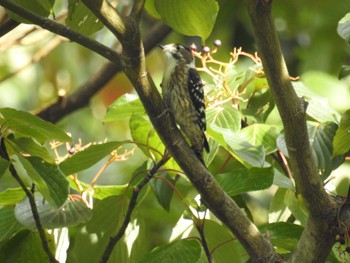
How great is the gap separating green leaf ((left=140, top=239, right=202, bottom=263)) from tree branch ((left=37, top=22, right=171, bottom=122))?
5.52ft

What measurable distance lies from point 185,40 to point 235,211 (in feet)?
10.9

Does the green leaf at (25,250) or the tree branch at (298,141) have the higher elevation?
the tree branch at (298,141)

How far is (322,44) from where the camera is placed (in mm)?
5027

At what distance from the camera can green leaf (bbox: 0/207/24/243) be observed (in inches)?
111

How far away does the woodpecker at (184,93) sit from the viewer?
3580 millimetres

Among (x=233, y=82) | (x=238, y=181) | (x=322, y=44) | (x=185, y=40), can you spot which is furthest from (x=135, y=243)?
(x=185, y=40)

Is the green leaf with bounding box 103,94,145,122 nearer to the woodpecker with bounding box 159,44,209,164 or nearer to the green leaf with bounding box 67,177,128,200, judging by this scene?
the green leaf with bounding box 67,177,128,200

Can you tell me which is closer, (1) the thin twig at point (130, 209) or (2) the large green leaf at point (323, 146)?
(1) the thin twig at point (130, 209)

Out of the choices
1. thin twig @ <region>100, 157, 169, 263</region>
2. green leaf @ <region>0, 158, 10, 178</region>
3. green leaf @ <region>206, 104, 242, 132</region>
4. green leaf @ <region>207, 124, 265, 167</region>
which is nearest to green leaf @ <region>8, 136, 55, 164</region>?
green leaf @ <region>0, 158, 10, 178</region>

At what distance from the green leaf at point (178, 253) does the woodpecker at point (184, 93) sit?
0.79m

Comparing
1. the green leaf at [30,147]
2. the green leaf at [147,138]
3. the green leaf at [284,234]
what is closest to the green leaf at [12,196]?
Answer: the green leaf at [30,147]

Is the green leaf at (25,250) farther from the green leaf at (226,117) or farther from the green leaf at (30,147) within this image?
the green leaf at (226,117)

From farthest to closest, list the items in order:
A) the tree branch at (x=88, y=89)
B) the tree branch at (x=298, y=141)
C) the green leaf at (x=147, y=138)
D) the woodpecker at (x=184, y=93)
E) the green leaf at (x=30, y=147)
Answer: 1. the tree branch at (x=88, y=89)
2. the woodpecker at (x=184, y=93)
3. the green leaf at (x=147, y=138)
4. the green leaf at (x=30, y=147)
5. the tree branch at (x=298, y=141)

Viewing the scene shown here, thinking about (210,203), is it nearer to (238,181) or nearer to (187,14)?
(238,181)
